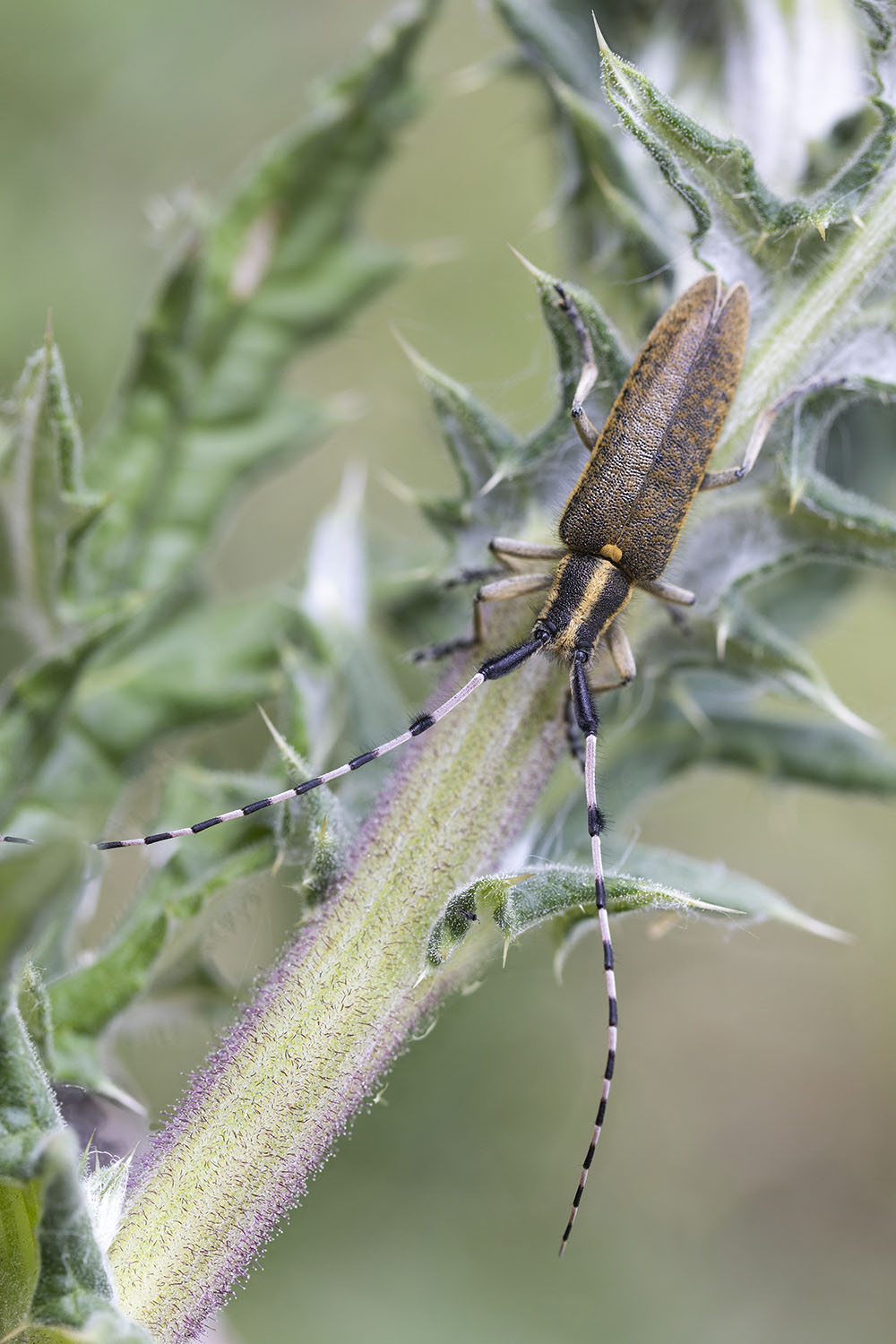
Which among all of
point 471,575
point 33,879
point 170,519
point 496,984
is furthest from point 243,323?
point 496,984

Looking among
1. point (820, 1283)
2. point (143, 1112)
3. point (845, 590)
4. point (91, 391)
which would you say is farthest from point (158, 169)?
point (820, 1283)

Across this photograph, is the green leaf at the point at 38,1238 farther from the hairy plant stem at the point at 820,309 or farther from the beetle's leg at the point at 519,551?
the hairy plant stem at the point at 820,309

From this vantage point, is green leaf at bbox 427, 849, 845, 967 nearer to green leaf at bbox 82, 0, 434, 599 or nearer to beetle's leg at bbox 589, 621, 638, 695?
beetle's leg at bbox 589, 621, 638, 695

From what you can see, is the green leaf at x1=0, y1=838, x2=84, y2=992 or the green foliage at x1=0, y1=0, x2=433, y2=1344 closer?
the green leaf at x1=0, y1=838, x2=84, y2=992

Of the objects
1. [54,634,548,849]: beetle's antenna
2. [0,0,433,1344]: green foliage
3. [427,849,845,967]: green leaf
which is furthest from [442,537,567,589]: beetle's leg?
[427,849,845,967]: green leaf

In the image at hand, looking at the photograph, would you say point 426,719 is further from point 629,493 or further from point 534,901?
point 629,493

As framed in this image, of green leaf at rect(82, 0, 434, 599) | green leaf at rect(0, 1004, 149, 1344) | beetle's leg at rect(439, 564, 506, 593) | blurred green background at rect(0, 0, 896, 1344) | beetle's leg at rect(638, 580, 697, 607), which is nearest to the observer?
green leaf at rect(0, 1004, 149, 1344)
